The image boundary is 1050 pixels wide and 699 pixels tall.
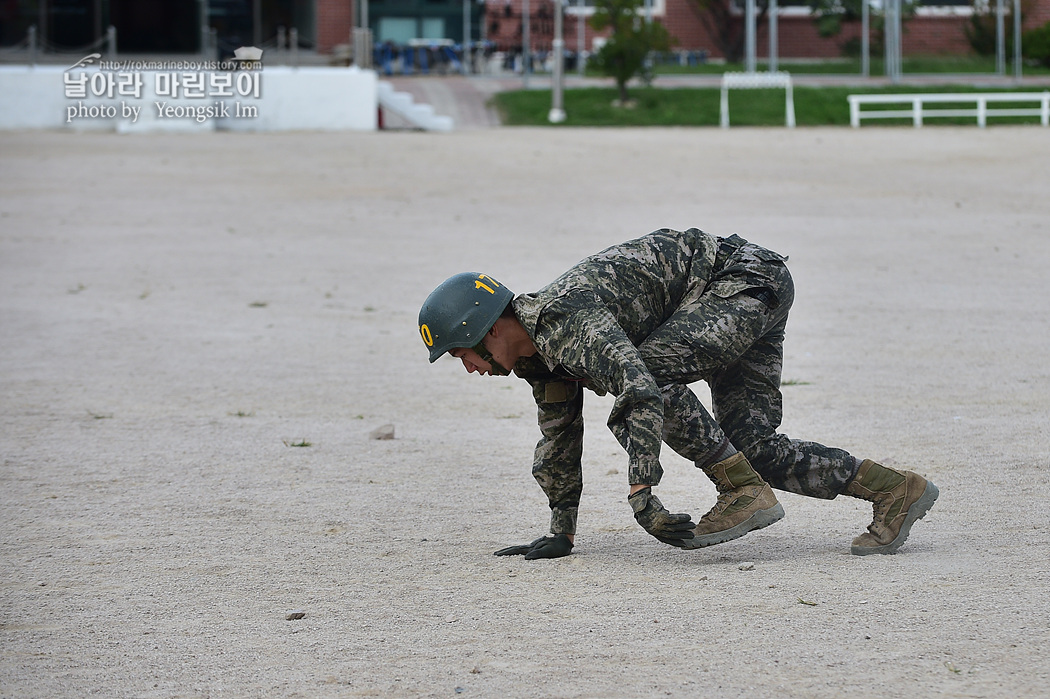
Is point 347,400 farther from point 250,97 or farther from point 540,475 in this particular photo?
point 250,97

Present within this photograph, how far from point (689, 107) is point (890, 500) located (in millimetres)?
33289

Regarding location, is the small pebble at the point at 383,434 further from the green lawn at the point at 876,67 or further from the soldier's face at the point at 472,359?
the green lawn at the point at 876,67

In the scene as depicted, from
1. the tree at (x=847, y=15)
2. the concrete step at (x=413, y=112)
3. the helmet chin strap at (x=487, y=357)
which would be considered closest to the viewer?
the helmet chin strap at (x=487, y=357)

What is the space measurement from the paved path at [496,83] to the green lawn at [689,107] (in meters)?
1.02

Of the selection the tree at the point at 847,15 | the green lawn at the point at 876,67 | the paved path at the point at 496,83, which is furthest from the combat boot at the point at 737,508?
the tree at the point at 847,15

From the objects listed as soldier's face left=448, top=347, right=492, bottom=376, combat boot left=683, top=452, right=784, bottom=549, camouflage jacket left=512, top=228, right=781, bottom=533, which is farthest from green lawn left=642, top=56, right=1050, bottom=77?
soldier's face left=448, top=347, right=492, bottom=376

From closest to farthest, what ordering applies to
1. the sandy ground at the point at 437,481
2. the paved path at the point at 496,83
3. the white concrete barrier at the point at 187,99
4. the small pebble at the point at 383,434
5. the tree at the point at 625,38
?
the sandy ground at the point at 437,481 → the small pebble at the point at 383,434 → the white concrete barrier at the point at 187,99 → the tree at the point at 625,38 → the paved path at the point at 496,83

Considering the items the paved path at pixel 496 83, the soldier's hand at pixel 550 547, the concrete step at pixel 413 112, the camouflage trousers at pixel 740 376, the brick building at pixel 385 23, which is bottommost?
the soldier's hand at pixel 550 547

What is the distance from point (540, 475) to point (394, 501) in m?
1.43

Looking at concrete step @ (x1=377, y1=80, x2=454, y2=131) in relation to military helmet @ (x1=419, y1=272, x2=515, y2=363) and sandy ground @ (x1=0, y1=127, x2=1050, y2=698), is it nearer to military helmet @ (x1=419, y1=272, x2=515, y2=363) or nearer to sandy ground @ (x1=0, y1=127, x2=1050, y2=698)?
sandy ground @ (x1=0, y1=127, x2=1050, y2=698)

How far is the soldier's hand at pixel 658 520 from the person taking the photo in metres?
4.61

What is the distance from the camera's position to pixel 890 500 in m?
5.23

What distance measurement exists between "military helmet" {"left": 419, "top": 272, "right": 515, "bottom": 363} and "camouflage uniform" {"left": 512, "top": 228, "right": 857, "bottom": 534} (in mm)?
102

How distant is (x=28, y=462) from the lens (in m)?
7.33
